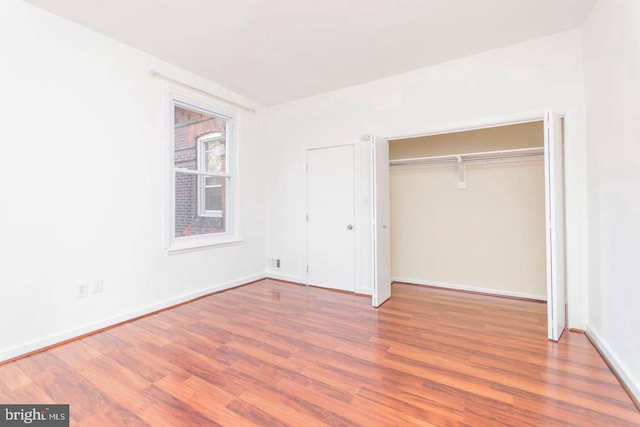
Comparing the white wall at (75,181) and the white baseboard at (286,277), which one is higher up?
the white wall at (75,181)

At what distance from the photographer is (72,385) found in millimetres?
1961

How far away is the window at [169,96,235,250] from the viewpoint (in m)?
3.62

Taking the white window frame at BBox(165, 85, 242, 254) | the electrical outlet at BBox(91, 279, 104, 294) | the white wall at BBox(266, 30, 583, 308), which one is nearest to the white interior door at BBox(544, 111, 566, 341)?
the white wall at BBox(266, 30, 583, 308)

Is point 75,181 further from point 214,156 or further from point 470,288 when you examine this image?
point 470,288

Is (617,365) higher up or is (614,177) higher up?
→ (614,177)

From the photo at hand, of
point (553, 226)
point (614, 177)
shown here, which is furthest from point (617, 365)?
point (614, 177)

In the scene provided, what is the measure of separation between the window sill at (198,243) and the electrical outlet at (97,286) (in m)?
0.71

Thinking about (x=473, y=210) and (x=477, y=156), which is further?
(x=473, y=210)

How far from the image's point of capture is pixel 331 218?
427cm

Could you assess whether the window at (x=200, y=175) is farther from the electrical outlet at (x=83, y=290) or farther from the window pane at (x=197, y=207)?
the electrical outlet at (x=83, y=290)

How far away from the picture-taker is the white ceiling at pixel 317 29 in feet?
8.00

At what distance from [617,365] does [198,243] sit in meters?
4.08

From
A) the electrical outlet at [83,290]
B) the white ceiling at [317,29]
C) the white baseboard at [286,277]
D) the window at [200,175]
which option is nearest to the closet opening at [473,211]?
the white ceiling at [317,29]

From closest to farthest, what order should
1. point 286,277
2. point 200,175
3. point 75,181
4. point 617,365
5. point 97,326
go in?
point 617,365, point 75,181, point 97,326, point 200,175, point 286,277
